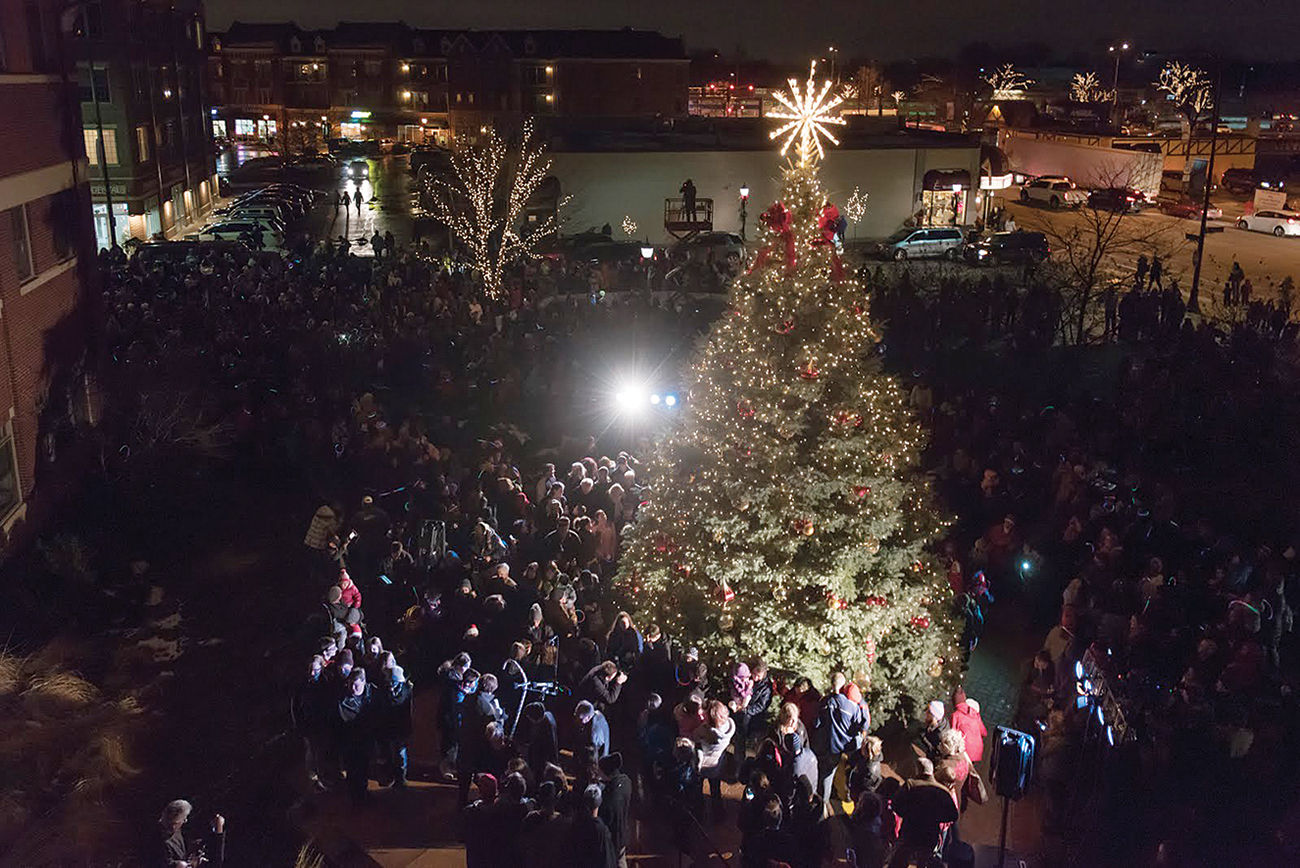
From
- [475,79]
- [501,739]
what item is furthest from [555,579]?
[475,79]

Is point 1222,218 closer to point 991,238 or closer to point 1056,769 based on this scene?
point 991,238

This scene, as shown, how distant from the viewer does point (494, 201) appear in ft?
106

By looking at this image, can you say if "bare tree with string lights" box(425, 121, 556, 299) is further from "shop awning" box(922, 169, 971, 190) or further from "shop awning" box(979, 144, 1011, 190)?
"shop awning" box(979, 144, 1011, 190)

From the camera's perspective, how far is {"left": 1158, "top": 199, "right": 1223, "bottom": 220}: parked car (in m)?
48.6

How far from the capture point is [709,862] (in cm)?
812

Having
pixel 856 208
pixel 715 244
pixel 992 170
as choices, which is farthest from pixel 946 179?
pixel 715 244

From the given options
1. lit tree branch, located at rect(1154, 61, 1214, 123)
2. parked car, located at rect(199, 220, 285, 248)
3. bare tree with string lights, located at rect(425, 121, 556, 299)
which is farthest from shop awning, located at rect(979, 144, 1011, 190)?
lit tree branch, located at rect(1154, 61, 1214, 123)

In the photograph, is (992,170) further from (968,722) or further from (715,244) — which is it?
(968,722)

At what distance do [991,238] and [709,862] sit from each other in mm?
31501

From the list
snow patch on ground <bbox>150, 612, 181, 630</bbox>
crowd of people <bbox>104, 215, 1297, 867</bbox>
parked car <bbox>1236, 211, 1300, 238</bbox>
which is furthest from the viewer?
parked car <bbox>1236, 211, 1300, 238</bbox>

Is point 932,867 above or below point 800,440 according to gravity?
below

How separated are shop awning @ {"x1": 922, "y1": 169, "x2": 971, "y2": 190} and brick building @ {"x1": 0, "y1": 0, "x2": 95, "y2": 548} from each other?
30950 millimetres

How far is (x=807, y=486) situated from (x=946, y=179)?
34761mm

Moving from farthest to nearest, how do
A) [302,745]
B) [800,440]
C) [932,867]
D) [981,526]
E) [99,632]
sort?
[981,526], [99,632], [302,745], [800,440], [932,867]
